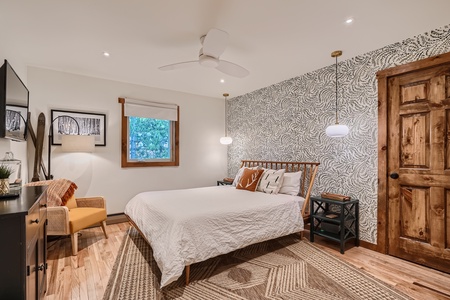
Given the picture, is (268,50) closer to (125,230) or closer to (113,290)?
(113,290)

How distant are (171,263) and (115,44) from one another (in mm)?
2611

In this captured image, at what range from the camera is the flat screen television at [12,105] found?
6.43ft

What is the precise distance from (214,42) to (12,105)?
208 cm

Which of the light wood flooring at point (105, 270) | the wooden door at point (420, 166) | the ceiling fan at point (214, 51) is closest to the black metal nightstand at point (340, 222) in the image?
the light wood flooring at point (105, 270)

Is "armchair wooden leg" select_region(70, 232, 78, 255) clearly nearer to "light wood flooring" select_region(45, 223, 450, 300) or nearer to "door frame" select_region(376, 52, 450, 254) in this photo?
"light wood flooring" select_region(45, 223, 450, 300)

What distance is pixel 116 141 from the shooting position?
417cm

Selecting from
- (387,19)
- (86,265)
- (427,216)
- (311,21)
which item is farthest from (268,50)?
(86,265)

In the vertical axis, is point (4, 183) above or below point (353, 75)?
below

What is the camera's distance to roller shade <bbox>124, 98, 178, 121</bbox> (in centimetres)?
426

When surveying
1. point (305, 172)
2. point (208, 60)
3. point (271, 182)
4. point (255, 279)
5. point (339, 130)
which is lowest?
point (255, 279)

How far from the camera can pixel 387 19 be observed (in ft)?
7.38

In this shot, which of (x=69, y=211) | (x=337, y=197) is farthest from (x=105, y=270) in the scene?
(x=337, y=197)

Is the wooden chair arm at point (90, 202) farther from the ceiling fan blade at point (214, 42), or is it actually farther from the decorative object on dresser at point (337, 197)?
the decorative object on dresser at point (337, 197)

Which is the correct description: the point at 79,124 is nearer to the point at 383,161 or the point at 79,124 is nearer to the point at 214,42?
the point at 214,42
